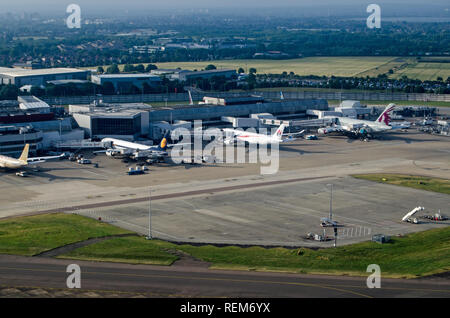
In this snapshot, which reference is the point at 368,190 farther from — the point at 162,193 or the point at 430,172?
the point at 162,193

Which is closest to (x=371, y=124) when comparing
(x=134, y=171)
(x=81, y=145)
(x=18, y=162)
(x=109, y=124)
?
(x=109, y=124)

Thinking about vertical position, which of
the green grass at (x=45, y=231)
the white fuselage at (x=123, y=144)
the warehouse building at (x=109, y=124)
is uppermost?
the warehouse building at (x=109, y=124)

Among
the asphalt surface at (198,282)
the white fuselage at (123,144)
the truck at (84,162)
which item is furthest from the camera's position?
the white fuselage at (123,144)

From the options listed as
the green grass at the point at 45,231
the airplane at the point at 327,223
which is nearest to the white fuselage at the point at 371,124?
the airplane at the point at 327,223

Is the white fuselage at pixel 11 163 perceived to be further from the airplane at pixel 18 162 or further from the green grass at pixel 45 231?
the green grass at pixel 45 231

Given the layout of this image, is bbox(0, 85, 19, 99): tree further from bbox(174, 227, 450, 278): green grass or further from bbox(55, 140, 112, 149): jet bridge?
bbox(174, 227, 450, 278): green grass

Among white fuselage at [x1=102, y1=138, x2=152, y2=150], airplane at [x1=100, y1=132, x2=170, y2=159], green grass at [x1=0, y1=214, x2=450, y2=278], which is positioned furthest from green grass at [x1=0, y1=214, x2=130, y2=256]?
white fuselage at [x1=102, y1=138, x2=152, y2=150]
